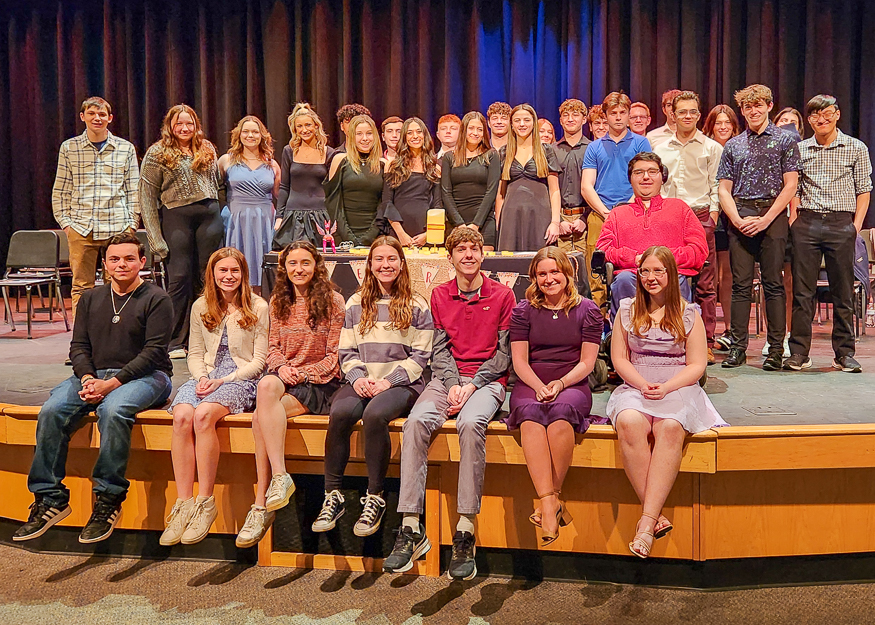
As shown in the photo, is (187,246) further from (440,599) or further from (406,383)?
(440,599)

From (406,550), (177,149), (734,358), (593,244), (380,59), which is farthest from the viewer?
(380,59)

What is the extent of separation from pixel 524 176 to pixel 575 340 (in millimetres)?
1669

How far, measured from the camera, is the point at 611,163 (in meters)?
4.27

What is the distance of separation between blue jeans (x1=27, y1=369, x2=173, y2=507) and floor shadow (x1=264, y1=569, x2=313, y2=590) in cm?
61

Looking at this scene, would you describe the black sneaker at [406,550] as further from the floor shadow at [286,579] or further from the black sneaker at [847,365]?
the black sneaker at [847,365]

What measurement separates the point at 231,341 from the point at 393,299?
0.64 meters

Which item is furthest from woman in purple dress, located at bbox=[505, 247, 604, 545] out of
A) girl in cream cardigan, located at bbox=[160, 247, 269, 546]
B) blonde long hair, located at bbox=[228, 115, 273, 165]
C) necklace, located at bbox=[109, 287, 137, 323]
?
blonde long hair, located at bbox=[228, 115, 273, 165]

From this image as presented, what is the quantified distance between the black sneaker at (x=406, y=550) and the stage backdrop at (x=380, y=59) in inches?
215

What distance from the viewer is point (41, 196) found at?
26.5ft

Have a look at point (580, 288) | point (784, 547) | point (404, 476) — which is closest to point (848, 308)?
point (580, 288)

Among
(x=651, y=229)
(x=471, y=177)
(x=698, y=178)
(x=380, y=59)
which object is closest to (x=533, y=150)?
(x=471, y=177)

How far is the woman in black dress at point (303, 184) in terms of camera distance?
4.27 metres

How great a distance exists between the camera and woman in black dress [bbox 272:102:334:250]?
168 inches

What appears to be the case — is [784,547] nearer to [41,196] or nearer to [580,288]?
[580,288]
